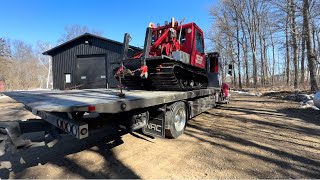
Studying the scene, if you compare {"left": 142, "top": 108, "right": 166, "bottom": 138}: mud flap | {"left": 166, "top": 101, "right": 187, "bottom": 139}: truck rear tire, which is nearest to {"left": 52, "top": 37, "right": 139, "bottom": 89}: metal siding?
{"left": 166, "top": 101, "right": 187, "bottom": 139}: truck rear tire

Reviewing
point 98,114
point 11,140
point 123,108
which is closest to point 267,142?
point 123,108

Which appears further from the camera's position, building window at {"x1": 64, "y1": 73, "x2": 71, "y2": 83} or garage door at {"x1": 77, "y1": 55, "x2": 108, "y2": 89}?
building window at {"x1": 64, "y1": 73, "x2": 71, "y2": 83}

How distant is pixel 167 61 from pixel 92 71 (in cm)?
1469

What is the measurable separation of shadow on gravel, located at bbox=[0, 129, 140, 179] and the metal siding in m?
14.5

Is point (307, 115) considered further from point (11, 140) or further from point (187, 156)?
point (11, 140)

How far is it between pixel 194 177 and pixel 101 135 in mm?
3290

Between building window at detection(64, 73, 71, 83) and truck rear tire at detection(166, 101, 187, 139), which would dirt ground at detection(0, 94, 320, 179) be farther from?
building window at detection(64, 73, 71, 83)

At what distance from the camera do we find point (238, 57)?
36500 millimetres

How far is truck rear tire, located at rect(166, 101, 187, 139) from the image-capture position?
5.59 metres

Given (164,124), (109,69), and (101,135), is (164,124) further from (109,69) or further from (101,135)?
(109,69)

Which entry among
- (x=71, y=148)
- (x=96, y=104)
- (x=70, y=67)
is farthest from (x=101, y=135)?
(x=70, y=67)

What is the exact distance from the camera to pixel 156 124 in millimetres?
5297

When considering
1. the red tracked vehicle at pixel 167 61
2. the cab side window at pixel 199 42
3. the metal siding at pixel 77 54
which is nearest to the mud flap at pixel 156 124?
the red tracked vehicle at pixel 167 61

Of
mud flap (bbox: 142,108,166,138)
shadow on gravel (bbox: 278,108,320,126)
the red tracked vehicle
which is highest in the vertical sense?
the red tracked vehicle
